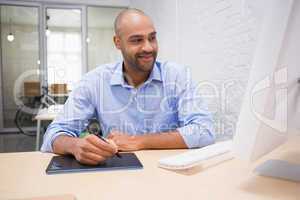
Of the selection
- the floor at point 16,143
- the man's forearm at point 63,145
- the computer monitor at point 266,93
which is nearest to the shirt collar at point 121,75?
the man's forearm at point 63,145

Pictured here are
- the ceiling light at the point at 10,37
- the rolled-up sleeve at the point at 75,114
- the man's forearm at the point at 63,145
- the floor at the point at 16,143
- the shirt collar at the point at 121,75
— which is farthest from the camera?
the ceiling light at the point at 10,37

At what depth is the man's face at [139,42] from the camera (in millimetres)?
1565

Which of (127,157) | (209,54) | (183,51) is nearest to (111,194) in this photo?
(127,157)

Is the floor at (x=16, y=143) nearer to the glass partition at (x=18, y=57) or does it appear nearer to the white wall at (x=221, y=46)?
the glass partition at (x=18, y=57)

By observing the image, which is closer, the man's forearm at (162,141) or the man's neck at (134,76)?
the man's forearm at (162,141)

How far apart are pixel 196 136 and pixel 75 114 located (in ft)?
1.96

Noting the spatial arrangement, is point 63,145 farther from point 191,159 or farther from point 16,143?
point 16,143

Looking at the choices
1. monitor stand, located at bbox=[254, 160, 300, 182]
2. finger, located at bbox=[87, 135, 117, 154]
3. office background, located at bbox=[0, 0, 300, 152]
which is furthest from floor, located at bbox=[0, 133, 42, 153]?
monitor stand, located at bbox=[254, 160, 300, 182]

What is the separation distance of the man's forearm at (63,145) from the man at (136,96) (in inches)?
6.9

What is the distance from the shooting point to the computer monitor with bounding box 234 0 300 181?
0.55 m

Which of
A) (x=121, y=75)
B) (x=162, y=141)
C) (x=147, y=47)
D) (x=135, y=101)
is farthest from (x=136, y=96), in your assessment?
(x=162, y=141)

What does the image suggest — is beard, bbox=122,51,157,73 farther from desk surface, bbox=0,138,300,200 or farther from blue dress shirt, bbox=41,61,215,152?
desk surface, bbox=0,138,300,200

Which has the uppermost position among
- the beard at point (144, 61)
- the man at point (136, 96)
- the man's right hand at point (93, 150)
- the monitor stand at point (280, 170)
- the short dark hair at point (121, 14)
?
the short dark hair at point (121, 14)

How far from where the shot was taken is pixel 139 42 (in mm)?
1602
